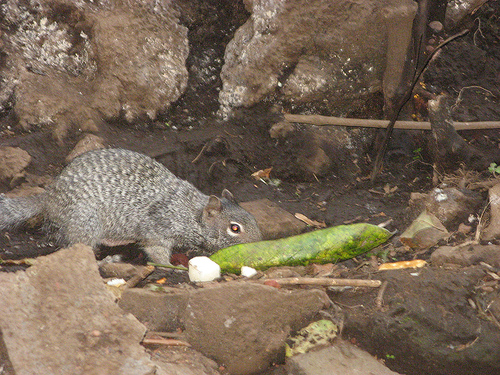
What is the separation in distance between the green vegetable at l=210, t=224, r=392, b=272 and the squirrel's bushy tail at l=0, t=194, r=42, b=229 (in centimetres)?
197

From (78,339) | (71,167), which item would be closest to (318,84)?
(71,167)

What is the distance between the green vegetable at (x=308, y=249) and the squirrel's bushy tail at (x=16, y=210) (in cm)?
197

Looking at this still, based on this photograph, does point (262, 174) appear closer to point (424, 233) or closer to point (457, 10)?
point (424, 233)

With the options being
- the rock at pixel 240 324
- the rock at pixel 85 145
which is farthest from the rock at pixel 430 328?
the rock at pixel 85 145

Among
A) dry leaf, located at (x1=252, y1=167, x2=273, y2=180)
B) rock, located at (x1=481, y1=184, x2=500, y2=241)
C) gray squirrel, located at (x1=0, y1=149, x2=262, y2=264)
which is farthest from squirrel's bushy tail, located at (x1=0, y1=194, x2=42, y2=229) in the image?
rock, located at (x1=481, y1=184, x2=500, y2=241)

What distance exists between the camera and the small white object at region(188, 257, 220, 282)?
14.1 feet

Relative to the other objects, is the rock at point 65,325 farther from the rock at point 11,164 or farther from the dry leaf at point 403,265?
the rock at point 11,164

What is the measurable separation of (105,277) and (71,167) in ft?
4.59

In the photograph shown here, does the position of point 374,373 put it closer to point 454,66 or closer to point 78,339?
point 78,339

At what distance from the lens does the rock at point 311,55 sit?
642cm

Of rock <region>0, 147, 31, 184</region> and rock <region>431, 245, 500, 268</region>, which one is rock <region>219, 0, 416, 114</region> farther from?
rock <region>431, 245, 500, 268</region>

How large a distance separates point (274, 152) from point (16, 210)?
11.1 ft

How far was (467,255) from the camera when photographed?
160 inches

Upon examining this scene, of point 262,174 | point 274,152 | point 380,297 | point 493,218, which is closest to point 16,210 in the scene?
point 262,174
